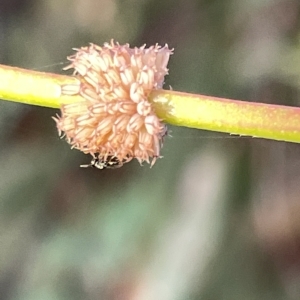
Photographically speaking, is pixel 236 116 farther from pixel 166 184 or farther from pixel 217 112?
pixel 166 184

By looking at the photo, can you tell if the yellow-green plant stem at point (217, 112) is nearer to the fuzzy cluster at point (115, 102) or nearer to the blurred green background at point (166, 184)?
the fuzzy cluster at point (115, 102)

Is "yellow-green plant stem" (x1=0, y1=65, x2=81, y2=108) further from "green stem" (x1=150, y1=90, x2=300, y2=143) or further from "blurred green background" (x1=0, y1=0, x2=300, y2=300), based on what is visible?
"blurred green background" (x1=0, y1=0, x2=300, y2=300)

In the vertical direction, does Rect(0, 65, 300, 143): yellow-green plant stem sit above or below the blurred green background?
below

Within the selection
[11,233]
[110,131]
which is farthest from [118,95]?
[11,233]

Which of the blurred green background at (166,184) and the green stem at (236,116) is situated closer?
the green stem at (236,116)

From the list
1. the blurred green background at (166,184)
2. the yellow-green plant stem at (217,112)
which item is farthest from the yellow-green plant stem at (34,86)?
the blurred green background at (166,184)

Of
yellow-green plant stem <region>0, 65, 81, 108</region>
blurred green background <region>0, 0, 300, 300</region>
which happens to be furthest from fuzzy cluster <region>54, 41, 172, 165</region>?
blurred green background <region>0, 0, 300, 300</region>

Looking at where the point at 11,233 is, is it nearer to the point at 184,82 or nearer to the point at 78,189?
the point at 78,189

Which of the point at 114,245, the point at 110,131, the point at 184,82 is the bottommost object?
the point at 110,131
